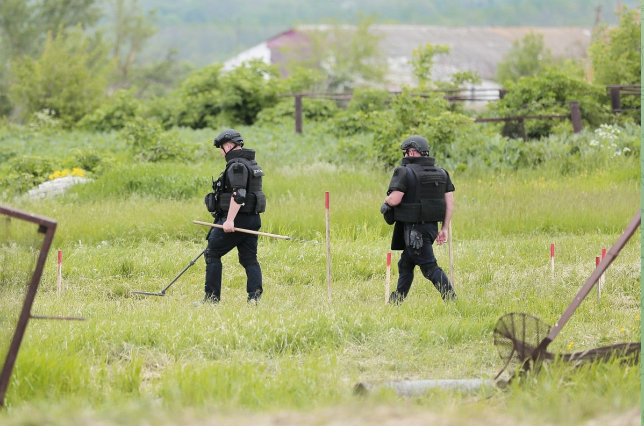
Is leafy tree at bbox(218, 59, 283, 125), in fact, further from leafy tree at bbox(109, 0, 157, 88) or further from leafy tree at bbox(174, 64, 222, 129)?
leafy tree at bbox(109, 0, 157, 88)

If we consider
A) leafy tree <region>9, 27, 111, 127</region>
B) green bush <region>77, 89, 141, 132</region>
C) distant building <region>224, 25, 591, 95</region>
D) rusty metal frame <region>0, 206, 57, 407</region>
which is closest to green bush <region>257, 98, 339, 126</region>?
green bush <region>77, 89, 141, 132</region>

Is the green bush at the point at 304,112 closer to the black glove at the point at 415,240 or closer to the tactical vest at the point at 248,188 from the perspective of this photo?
the tactical vest at the point at 248,188

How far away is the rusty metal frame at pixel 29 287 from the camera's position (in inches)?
214

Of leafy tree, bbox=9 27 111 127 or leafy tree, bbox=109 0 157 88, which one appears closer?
leafy tree, bbox=9 27 111 127

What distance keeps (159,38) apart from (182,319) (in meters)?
154

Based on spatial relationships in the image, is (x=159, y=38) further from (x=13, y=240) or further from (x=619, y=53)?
(x=13, y=240)

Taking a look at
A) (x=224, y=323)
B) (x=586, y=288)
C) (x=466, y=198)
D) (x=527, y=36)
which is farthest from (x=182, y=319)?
(x=527, y=36)

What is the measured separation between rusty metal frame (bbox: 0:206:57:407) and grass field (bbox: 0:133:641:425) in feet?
0.78

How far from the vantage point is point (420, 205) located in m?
9.28

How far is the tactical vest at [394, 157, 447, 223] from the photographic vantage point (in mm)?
9281

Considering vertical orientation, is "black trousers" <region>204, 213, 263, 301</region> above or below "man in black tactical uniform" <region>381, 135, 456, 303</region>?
below

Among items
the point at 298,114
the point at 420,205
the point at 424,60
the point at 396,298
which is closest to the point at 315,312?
the point at 396,298

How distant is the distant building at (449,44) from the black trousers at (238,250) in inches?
2028

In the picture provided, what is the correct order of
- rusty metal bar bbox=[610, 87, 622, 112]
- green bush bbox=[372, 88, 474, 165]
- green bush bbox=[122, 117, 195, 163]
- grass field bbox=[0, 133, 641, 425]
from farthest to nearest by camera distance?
rusty metal bar bbox=[610, 87, 622, 112] < green bush bbox=[122, 117, 195, 163] < green bush bbox=[372, 88, 474, 165] < grass field bbox=[0, 133, 641, 425]
